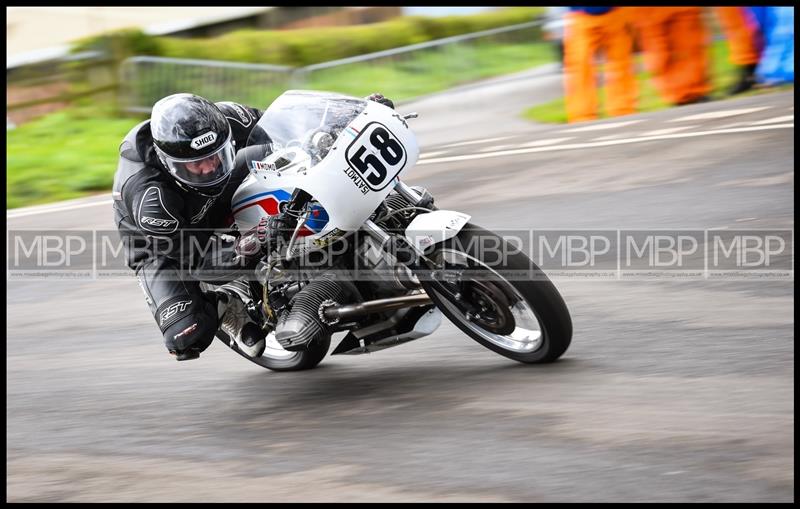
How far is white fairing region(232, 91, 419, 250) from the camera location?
15.4ft

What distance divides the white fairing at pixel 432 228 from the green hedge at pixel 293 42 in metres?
12.6

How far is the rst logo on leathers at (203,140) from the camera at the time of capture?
4.73 m

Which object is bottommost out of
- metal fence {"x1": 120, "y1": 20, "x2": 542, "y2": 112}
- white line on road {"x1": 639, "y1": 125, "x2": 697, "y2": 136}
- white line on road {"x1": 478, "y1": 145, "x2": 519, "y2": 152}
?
metal fence {"x1": 120, "y1": 20, "x2": 542, "y2": 112}

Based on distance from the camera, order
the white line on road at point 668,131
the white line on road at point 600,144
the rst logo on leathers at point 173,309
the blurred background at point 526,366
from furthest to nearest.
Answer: the white line on road at point 668,131
the white line on road at point 600,144
the rst logo on leathers at point 173,309
the blurred background at point 526,366

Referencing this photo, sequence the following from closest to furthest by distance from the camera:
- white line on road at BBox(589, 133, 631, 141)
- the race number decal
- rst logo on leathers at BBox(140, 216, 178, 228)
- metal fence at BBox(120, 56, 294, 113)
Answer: the race number decal < rst logo on leathers at BBox(140, 216, 178, 228) < white line on road at BBox(589, 133, 631, 141) < metal fence at BBox(120, 56, 294, 113)

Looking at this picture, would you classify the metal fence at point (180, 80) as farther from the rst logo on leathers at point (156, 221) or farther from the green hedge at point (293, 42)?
the rst logo on leathers at point (156, 221)

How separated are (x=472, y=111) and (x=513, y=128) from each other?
1888mm

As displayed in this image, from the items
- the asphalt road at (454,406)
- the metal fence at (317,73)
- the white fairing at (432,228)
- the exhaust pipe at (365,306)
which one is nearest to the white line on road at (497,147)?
the asphalt road at (454,406)

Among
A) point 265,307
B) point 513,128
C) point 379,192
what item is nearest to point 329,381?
point 265,307

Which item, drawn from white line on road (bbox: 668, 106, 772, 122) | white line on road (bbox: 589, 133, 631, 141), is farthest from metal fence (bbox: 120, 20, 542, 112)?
white line on road (bbox: 668, 106, 772, 122)

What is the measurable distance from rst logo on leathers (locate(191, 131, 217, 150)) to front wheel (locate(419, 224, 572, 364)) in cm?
119

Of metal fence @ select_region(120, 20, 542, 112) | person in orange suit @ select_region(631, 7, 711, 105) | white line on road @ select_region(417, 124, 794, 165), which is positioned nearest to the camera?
white line on road @ select_region(417, 124, 794, 165)

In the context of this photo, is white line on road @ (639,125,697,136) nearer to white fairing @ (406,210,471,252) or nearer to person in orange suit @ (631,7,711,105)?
person in orange suit @ (631,7,711,105)

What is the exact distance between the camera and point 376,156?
4.72m
